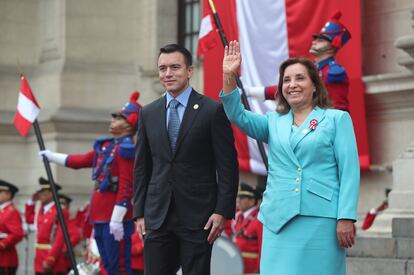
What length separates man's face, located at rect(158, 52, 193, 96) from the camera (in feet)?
23.6

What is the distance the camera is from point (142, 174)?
727cm

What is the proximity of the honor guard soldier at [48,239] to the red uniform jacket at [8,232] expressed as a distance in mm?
450

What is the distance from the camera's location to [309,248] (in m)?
6.32

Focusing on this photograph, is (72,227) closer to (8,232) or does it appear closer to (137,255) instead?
(8,232)

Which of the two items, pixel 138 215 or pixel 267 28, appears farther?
pixel 267 28

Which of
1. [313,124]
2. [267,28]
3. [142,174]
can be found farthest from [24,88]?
[313,124]

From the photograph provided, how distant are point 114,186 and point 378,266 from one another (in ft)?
10.4

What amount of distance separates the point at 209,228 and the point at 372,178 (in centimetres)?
661

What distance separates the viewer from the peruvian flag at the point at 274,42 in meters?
13.4

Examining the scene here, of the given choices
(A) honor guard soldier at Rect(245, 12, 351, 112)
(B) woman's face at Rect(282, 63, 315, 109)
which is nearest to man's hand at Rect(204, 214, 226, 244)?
(B) woman's face at Rect(282, 63, 315, 109)

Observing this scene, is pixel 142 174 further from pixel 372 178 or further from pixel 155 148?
pixel 372 178

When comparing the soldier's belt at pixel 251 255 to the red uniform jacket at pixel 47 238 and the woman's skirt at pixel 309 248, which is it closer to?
the red uniform jacket at pixel 47 238

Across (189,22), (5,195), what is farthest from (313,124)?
(189,22)

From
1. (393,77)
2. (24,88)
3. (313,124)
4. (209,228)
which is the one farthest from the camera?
(393,77)
